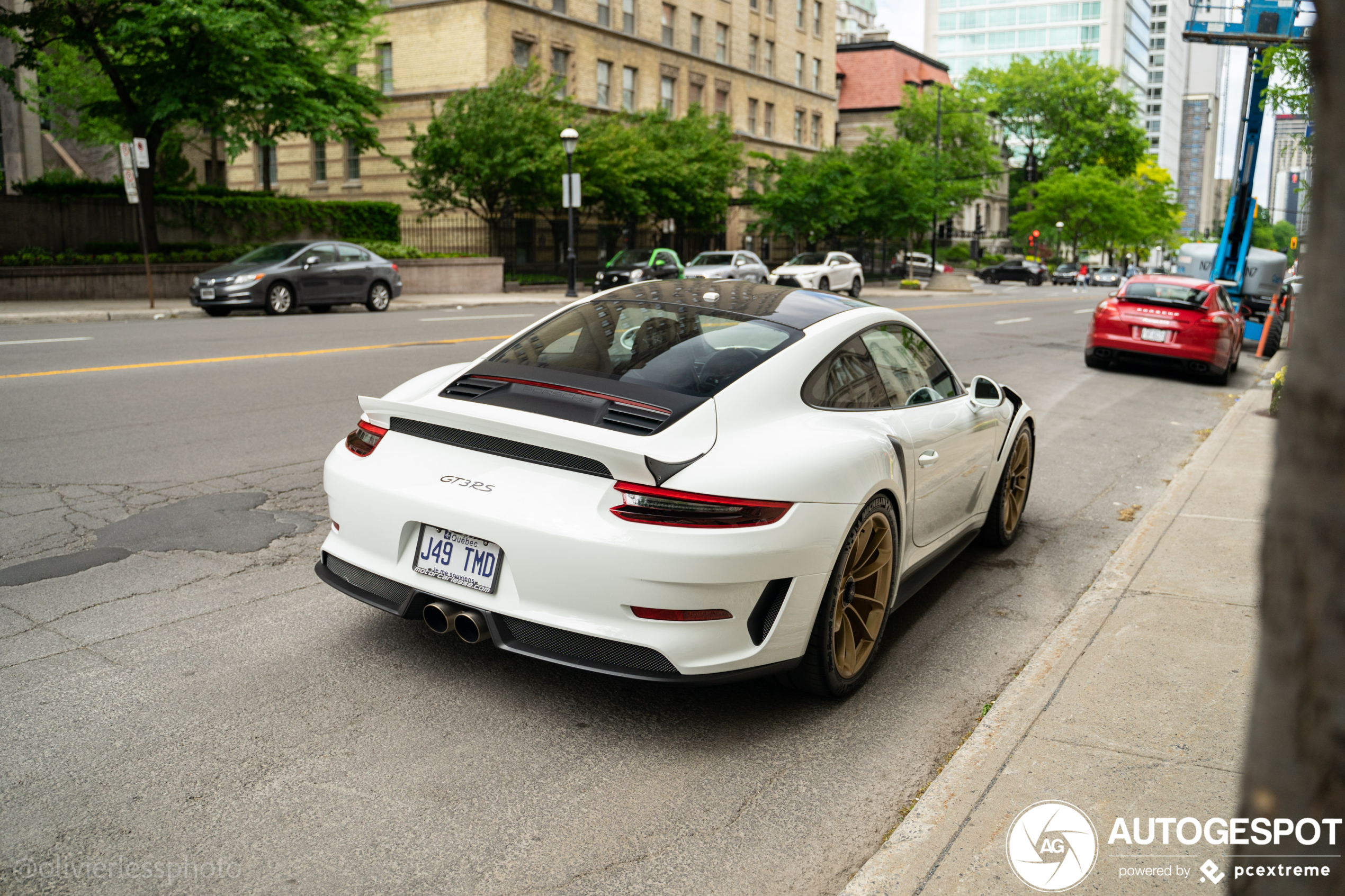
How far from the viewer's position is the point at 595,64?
47.9 meters

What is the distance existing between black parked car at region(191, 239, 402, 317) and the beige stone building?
15.0m

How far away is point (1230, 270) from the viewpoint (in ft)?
78.3

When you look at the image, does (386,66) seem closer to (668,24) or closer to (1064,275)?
(668,24)

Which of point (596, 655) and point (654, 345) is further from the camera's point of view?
point (654, 345)

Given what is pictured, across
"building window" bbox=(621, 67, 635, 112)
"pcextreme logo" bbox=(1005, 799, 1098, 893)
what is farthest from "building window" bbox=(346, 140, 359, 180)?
"pcextreme logo" bbox=(1005, 799, 1098, 893)

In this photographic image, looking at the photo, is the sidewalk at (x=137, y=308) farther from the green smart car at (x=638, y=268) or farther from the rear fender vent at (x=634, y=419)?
the rear fender vent at (x=634, y=419)

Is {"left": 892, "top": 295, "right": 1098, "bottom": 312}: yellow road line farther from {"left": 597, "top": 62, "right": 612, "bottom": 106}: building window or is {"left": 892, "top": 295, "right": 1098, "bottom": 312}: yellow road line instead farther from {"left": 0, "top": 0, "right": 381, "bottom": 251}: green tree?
{"left": 597, "top": 62, "right": 612, "bottom": 106}: building window

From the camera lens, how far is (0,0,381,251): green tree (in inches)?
941

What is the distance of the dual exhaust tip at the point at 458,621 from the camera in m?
3.75

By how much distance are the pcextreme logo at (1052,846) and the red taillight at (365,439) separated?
2.62m

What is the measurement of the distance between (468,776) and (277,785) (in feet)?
A: 1.89

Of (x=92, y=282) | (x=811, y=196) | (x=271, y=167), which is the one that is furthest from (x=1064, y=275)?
(x=92, y=282)

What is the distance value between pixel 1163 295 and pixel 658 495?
14.9 m

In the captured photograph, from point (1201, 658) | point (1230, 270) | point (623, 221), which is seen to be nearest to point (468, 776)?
point (1201, 658)
